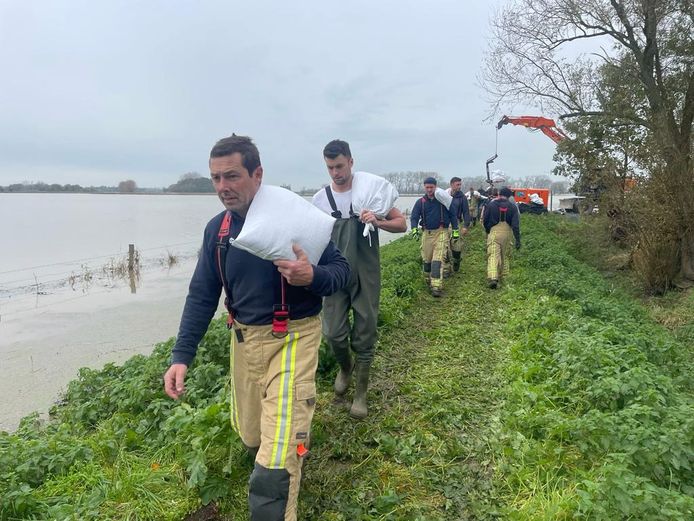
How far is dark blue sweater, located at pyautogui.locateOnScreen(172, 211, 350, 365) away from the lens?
2.61 metres

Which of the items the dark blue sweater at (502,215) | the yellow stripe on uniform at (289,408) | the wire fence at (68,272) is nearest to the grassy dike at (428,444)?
the yellow stripe on uniform at (289,408)

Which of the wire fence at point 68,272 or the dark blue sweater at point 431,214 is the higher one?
the dark blue sweater at point 431,214

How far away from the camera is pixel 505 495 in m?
3.15

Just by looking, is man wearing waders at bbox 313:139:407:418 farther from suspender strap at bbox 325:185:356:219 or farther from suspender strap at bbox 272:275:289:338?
suspender strap at bbox 272:275:289:338

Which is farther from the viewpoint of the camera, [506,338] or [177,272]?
[177,272]

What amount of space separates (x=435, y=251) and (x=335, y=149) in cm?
589

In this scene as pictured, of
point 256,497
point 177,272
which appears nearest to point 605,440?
point 256,497

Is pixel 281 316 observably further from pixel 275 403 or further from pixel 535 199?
pixel 535 199

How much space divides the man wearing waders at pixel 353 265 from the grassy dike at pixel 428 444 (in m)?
0.60

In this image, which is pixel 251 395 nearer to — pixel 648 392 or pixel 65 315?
pixel 648 392

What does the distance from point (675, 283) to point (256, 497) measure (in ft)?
39.2

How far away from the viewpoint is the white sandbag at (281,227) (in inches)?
94.5

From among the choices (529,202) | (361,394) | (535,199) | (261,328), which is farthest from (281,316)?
(535,199)

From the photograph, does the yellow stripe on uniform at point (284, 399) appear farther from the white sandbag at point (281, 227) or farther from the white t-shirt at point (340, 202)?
the white t-shirt at point (340, 202)
